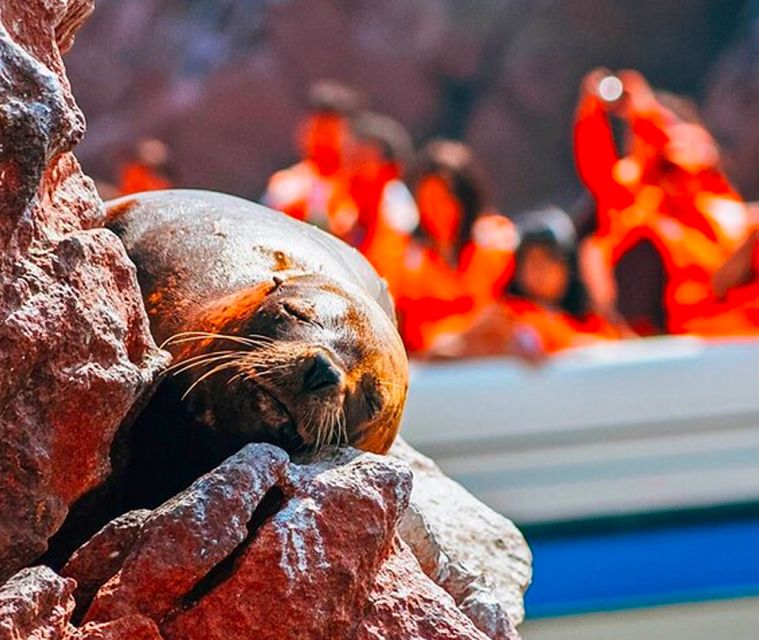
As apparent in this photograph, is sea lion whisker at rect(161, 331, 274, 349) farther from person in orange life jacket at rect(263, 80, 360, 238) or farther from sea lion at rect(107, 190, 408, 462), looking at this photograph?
person in orange life jacket at rect(263, 80, 360, 238)

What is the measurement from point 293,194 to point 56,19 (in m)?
4.66

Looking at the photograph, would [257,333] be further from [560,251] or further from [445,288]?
[445,288]

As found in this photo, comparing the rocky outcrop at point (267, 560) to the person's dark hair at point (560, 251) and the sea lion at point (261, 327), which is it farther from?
the person's dark hair at point (560, 251)

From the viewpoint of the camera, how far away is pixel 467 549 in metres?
2.86

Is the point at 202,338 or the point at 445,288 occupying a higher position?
the point at 445,288

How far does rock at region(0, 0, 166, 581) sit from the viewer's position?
200 cm

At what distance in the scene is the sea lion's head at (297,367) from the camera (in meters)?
2.32

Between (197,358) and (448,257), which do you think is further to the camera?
(448,257)

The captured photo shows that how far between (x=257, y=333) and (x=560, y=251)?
3.31 m

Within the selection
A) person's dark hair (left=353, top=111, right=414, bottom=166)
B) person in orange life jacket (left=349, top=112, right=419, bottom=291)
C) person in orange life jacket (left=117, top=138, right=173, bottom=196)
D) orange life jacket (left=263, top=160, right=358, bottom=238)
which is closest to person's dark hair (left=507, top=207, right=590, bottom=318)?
person in orange life jacket (left=349, top=112, right=419, bottom=291)

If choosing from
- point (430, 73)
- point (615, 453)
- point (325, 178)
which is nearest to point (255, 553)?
point (615, 453)

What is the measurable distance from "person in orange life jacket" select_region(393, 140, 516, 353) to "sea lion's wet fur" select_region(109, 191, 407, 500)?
119 inches

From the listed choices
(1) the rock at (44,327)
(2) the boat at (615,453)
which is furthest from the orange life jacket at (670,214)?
Answer: (1) the rock at (44,327)

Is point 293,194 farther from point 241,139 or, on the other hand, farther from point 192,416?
point 241,139
